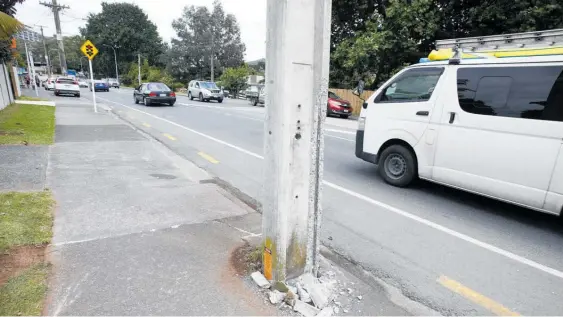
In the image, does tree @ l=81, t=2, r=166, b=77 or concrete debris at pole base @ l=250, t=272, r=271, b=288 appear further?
tree @ l=81, t=2, r=166, b=77

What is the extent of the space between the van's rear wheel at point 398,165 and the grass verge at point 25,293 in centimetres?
493

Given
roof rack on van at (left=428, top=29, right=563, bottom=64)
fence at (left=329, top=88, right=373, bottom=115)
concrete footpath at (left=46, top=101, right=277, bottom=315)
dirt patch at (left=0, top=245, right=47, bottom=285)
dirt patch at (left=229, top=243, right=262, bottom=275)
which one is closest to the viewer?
concrete footpath at (left=46, top=101, right=277, bottom=315)

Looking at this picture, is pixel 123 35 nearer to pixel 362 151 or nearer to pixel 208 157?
pixel 208 157

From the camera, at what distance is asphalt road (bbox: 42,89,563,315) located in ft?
9.37

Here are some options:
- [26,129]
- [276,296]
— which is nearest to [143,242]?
[276,296]

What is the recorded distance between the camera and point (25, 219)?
376 cm

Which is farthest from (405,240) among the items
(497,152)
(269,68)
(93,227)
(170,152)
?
(170,152)

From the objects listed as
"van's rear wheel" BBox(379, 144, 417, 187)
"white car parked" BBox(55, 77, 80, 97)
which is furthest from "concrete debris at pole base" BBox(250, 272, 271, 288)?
"white car parked" BBox(55, 77, 80, 97)

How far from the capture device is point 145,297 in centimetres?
256

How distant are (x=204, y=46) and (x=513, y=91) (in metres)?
56.6

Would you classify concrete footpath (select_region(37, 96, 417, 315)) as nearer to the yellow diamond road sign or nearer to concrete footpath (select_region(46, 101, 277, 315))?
concrete footpath (select_region(46, 101, 277, 315))

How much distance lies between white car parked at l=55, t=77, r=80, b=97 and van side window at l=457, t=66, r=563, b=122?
1154 inches

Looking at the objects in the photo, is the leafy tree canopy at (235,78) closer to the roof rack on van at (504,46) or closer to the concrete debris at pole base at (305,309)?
the roof rack on van at (504,46)

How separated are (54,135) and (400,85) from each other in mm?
9138
